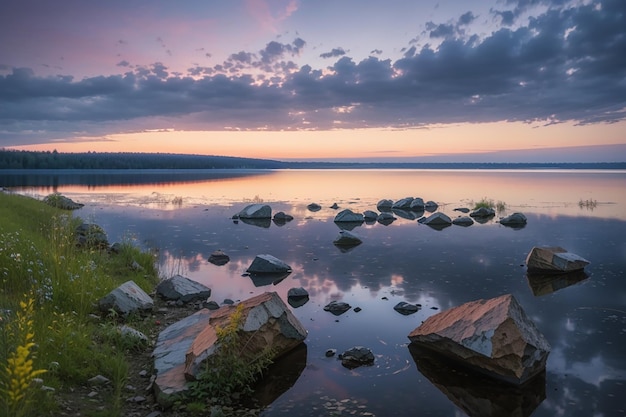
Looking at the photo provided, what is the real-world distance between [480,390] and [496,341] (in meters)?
0.98

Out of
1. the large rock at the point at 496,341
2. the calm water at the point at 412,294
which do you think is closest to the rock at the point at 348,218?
the calm water at the point at 412,294

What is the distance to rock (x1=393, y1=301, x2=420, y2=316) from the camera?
43.7ft

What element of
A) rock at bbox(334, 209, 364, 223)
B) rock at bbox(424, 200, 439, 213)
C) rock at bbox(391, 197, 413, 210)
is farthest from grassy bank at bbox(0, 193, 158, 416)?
rock at bbox(424, 200, 439, 213)

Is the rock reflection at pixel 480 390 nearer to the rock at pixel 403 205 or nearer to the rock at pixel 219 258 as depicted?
the rock at pixel 219 258

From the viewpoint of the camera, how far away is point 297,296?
15.0m

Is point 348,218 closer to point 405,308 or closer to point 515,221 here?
point 515,221

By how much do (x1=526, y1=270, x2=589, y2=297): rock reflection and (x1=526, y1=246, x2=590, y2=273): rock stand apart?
0.24 meters

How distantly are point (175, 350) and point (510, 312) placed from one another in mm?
6895

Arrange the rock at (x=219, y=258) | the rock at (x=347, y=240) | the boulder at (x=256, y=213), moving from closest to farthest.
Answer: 1. the rock at (x=219, y=258)
2. the rock at (x=347, y=240)
3. the boulder at (x=256, y=213)

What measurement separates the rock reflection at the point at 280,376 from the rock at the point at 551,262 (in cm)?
1207

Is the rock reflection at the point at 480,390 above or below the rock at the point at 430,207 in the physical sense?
below

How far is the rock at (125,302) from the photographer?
38.0ft

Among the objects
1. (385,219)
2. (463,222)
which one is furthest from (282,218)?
(463,222)

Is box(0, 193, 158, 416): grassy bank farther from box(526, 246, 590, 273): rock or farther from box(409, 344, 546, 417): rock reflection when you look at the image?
box(526, 246, 590, 273): rock
